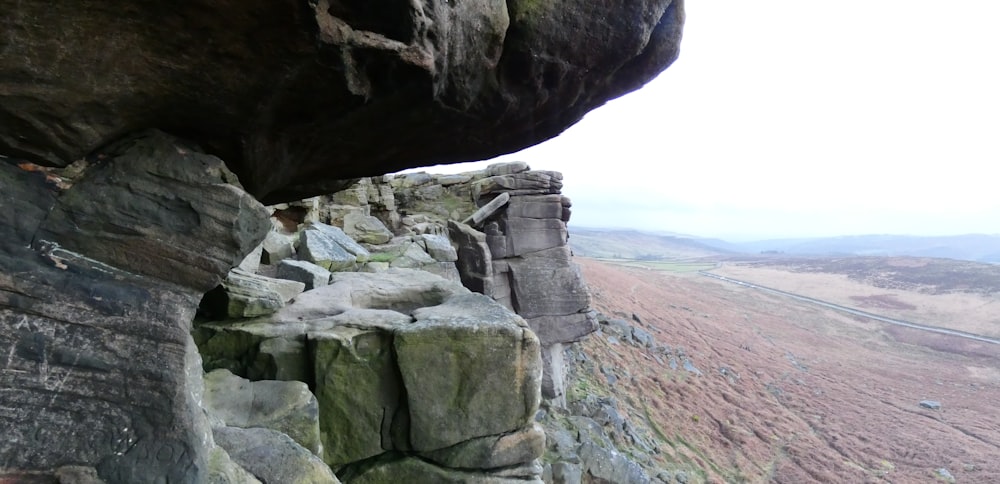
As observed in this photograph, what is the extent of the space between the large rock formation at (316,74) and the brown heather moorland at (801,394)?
15469mm

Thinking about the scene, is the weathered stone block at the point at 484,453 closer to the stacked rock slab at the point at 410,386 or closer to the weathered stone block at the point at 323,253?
the stacked rock slab at the point at 410,386

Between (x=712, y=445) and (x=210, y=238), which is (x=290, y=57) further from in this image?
(x=712, y=445)

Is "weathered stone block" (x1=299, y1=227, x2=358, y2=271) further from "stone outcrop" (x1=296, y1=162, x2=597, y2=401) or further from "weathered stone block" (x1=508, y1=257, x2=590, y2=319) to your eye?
"weathered stone block" (x1=508, y1=257, x2=590, y2=319)

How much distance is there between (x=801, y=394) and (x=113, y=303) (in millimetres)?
29384

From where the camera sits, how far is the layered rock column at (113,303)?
2971mm

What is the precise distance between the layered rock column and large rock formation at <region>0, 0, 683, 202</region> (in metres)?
0.28

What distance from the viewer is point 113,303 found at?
321 cm

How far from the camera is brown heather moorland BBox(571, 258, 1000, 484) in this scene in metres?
18.3

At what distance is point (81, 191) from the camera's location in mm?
3189

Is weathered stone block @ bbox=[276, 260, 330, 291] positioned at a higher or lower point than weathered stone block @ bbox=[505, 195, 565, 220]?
lower

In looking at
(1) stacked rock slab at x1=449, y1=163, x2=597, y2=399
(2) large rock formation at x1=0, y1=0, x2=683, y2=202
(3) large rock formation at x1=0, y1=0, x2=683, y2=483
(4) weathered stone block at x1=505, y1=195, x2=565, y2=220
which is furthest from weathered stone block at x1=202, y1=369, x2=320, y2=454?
(4) weathered stone block at x1=505, y1=195, x2=565, y2=220

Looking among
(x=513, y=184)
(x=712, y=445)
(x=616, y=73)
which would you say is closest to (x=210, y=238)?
(x=616, y=73)

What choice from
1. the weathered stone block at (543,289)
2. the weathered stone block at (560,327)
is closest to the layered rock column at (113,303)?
the weathered stone block at (543,289)

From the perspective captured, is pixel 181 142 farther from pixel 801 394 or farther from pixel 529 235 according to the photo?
pixel 801 394
